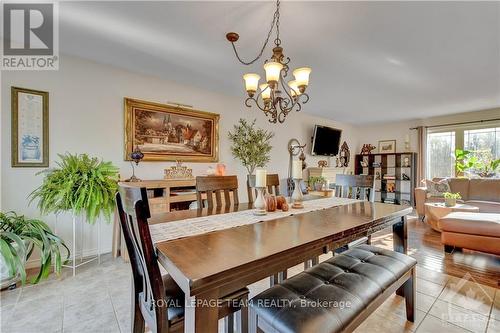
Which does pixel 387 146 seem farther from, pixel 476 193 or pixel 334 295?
pixel 334 295

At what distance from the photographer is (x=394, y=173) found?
6.36 metres

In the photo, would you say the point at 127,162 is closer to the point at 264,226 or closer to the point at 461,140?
the point at 264,226

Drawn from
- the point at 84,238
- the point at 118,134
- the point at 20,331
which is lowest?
the point at 20,331

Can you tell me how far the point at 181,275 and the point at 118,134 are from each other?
2793 millimetres

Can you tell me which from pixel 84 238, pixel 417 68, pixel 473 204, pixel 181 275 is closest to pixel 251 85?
pixel 181 275

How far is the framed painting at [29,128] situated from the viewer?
239 centimetres

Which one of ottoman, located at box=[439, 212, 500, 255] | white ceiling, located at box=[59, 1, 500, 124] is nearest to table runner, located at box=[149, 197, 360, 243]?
white ceiling, located at box=[59, 1, 500, 124]

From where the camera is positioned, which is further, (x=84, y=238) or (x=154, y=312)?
(x=84, y=238)

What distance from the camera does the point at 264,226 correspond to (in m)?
1.39

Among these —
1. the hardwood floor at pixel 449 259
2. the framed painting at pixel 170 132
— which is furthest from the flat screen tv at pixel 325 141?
the framed painting at pixel 170 132

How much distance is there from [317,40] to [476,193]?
15.1 feet

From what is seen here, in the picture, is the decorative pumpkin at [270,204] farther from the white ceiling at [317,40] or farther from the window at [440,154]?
the window at [440,154]

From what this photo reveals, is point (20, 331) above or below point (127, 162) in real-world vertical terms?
below

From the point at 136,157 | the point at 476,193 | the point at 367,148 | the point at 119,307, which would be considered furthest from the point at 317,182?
the point at 119,307
